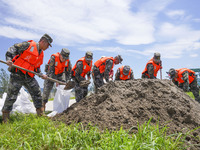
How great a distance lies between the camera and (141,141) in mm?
2295

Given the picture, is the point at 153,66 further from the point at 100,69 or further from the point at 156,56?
the point at 100,69

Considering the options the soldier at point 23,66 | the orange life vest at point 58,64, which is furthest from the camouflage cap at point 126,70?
the soldier at point 23,66

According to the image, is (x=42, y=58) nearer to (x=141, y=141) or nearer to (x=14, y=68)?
(x=14, y=68)

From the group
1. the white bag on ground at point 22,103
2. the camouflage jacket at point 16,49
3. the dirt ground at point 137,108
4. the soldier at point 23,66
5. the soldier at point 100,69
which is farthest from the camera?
the soldier at point 100,69

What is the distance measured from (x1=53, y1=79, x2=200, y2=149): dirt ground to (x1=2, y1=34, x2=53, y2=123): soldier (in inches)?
54.7

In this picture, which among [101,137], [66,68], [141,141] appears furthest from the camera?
[66,68]

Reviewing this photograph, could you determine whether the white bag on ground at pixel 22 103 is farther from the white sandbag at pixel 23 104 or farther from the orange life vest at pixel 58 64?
the orange life vest at pixel 58 64

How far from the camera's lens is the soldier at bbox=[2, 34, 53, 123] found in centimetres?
435

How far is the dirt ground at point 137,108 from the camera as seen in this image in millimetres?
3160

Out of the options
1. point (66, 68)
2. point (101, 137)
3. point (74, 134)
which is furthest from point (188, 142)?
point (66, 68)

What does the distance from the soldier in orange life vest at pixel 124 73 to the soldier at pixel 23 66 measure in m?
4.09

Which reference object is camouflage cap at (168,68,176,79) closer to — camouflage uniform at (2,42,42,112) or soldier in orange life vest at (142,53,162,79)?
soldier in orange life vest at (142,53,162,79)

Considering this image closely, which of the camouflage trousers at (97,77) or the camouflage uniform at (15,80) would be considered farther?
the camouflage trousers at (97,77)

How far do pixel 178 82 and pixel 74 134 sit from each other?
7138 millimetres
